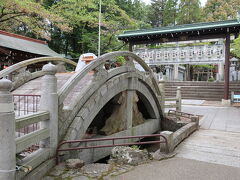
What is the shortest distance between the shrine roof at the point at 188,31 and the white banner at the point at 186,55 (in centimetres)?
131

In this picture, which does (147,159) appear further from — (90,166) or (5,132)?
(5,132)

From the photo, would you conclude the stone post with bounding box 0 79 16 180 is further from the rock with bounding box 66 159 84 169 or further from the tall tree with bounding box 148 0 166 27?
the tall tree with bounding box 148 0 166 27

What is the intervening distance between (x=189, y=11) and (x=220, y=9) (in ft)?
18.6

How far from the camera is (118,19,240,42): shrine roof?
1477 centimetres

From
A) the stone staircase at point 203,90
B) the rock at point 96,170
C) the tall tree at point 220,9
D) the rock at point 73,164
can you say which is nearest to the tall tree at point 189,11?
the tall tree at point 220,9

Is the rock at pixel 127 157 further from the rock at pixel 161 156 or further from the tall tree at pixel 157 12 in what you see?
the tall tree at pixel 157 12

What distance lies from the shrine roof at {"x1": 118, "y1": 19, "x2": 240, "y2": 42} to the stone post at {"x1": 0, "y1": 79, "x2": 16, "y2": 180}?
604 inches

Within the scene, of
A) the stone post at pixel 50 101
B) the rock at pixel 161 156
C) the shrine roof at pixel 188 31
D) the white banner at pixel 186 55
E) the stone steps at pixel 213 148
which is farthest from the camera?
the white banner at pixel 186 55

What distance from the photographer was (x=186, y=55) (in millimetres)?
17969

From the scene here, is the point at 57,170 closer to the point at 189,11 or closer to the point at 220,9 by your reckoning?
the point at 189,11

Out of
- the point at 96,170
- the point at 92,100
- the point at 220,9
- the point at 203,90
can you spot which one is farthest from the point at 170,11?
the point at 96,170

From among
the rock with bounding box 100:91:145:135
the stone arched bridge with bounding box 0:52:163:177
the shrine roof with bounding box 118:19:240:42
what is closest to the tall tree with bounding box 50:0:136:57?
the shrine roof with bounding box 118:19:240:42

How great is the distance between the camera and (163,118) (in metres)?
10.4

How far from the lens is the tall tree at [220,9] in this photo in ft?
117
